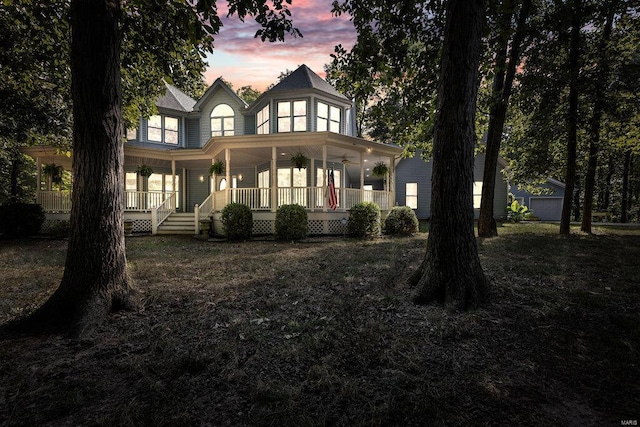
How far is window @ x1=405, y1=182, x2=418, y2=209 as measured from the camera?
Result: 871 inches

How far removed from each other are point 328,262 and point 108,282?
4.47 m

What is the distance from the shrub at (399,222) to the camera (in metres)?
13.5

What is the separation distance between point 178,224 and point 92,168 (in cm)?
1222

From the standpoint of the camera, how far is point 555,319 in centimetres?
351

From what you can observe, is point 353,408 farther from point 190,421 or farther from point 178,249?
point 178,249

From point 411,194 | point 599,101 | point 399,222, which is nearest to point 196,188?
point 399,222

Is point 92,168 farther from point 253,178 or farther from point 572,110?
point 572,110

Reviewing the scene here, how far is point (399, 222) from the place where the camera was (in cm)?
1351

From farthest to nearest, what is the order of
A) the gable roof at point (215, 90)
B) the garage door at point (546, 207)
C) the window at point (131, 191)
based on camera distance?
the garage door at point (546, 207) → the gable roof at point (215, 90) → the window at point (131, 191)

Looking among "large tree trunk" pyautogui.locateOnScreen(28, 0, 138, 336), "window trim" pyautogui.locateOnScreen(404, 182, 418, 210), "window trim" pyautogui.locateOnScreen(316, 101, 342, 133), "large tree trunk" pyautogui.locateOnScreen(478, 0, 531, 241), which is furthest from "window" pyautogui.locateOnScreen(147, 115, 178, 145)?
"large tree trunk" pyautogui.locateOnScreen(478, 0, 531, 241)

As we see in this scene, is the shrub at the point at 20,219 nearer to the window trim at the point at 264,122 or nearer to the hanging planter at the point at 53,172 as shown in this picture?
the hanging planter at the point at 53,172

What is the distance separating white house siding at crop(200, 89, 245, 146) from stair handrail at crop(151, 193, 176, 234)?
13.9ft

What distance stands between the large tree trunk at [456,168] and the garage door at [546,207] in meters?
25.8

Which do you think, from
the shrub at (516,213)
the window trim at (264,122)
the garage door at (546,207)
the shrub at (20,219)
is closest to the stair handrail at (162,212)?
the shrub at (20,219)
